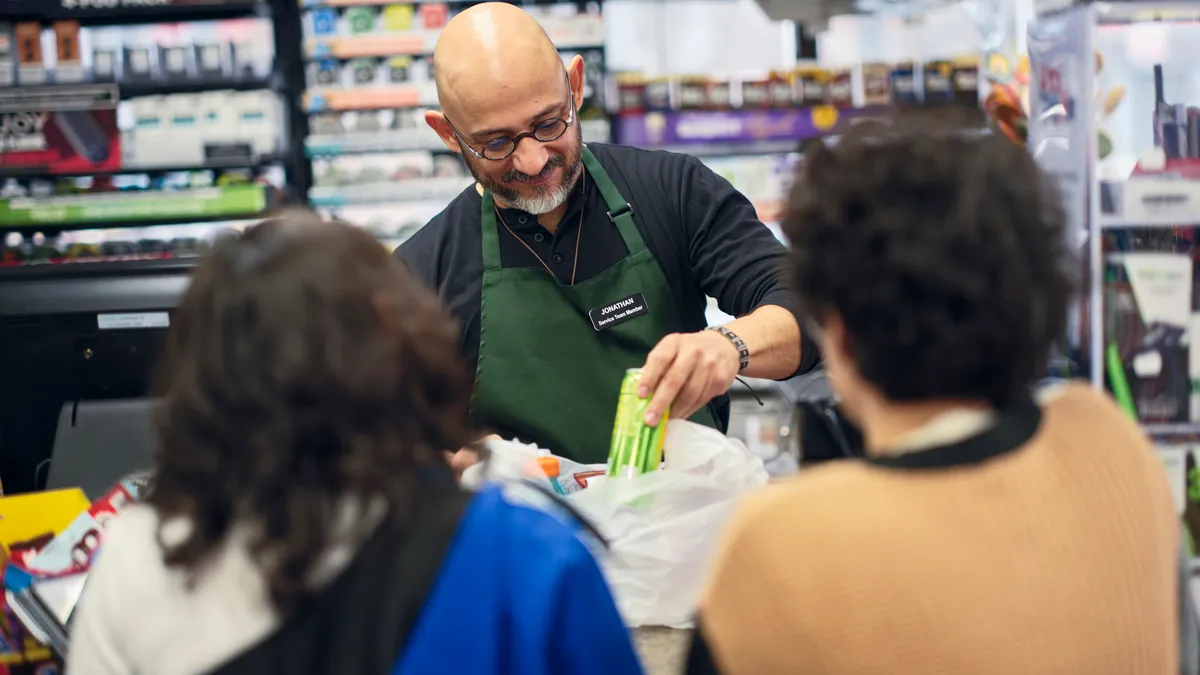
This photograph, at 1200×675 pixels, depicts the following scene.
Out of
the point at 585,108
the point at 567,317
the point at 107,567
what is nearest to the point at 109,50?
the point at 585,108

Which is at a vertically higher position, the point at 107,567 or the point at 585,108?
the point at 585,108

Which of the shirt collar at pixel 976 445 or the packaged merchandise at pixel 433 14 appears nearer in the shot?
→ the shirt collar at pixel 976 445

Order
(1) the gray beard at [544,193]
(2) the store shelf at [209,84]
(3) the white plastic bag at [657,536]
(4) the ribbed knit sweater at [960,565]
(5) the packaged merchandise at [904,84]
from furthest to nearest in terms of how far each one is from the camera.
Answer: (5) the packaged merchandise at [904,84], (2) the store shelf at [209,84], (1) the gray beard at [544,193], (3) the white plastic bag at [657,536], (4) the ribbed knit sweater at [960,565]

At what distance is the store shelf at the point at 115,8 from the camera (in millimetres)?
4738

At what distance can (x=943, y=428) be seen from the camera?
0.93 meters

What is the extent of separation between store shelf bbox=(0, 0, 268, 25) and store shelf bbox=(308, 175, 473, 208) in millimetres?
863

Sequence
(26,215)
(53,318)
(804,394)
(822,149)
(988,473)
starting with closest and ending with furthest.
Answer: (988,473), (822,149), (53,318), (804,394), (26,215)

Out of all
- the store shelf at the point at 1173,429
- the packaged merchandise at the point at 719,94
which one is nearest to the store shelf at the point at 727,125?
the packaged merchandise at the point at 719,94

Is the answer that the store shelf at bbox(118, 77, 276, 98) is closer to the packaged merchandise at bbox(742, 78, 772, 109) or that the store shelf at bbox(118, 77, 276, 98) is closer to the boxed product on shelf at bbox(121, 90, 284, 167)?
the boxed product on shelf at bbox(121, 90, 284, 167)

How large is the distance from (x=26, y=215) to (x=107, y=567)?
4.45 meters

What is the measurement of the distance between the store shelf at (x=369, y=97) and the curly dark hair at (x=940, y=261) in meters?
4.12

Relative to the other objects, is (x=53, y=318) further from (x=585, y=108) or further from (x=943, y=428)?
(x=585, y=108)

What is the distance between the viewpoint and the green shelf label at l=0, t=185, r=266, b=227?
4.82m

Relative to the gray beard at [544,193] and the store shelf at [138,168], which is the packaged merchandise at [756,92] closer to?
the store shelf at [138,168]
